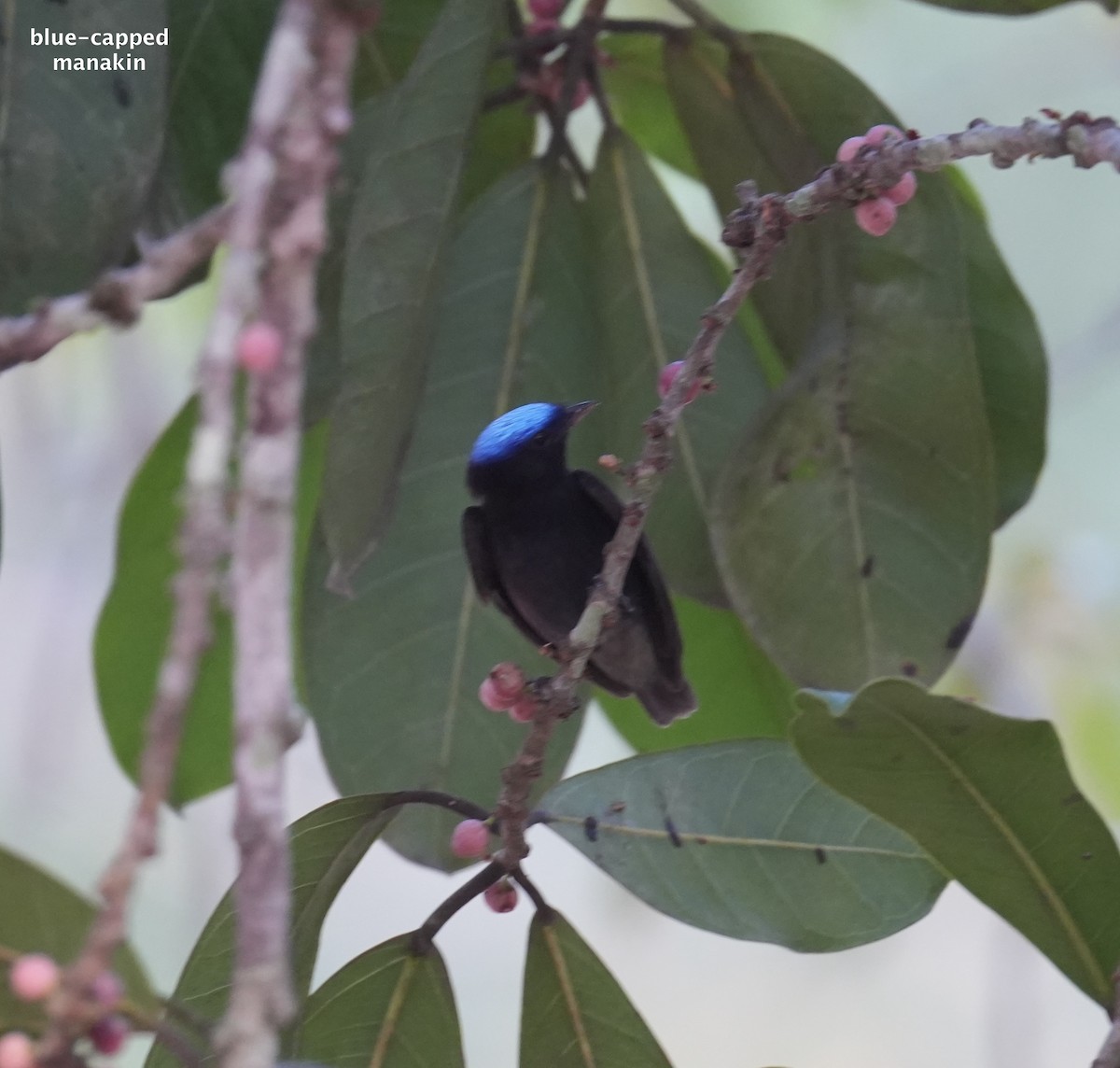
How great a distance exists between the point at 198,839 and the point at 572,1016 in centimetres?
194

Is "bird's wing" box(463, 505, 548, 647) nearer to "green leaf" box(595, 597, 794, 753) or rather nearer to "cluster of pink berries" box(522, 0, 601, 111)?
"green leaf" box(595, 597, 794, 753)

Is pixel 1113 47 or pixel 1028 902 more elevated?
pixel 1113 47

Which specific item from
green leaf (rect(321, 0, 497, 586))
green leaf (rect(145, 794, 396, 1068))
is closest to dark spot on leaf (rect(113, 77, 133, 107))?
green leaf (rect(321, 0, 497, 586))

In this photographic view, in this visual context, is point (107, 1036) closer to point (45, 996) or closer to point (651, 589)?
point (45, 996)

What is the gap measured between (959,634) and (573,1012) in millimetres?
603

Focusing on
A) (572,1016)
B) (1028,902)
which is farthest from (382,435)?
(1028,902)

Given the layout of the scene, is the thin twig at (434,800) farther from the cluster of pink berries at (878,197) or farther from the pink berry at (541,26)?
the pink berry at (541,26)

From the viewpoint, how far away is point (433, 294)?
136 centimetres

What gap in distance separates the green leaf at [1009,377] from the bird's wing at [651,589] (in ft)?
1.42

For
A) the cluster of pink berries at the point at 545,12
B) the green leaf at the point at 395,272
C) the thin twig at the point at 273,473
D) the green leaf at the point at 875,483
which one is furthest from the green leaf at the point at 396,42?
the thin twig at the point at 273,473

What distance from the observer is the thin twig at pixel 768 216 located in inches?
33.5

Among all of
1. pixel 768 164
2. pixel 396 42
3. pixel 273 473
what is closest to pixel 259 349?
pixel 273 473

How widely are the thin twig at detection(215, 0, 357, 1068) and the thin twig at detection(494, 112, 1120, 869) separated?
337 millimetres

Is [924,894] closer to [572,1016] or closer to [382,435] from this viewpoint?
[572,1016]
